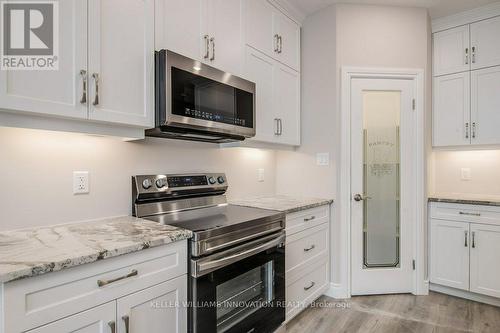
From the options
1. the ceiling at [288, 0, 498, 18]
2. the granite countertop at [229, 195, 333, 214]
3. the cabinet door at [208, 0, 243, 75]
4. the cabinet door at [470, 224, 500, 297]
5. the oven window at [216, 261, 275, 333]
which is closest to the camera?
the oven window at [216, 261, 275, 333]

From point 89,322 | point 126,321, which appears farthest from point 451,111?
point 89,322

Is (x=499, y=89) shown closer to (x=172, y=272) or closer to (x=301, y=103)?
(x=301, y=103)

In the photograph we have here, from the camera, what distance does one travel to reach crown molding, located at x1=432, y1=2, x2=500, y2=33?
8.52ft

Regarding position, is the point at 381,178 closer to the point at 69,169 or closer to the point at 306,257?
the point at 306,257

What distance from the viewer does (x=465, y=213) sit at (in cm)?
255

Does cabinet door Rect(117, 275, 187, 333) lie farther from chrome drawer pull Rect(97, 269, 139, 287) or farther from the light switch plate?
the light switch plate

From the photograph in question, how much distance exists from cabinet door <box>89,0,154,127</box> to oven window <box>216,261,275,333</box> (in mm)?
1007

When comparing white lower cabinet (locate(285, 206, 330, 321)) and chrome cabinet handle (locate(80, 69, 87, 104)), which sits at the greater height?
chrome cabinet handle (locate(80, 69, 87, 104))

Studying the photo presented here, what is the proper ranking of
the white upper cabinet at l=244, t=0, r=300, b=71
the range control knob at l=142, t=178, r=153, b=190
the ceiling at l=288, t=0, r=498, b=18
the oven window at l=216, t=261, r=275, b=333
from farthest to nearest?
the ceiling at l=288, t=0, r=498, b=18 < the white upper cabinet at l=244, t=0, r=300, b=71 < the range control knob at l=142, t=178, r=153, b=190 < the oven window at l=216, t=261, r=275, b=333

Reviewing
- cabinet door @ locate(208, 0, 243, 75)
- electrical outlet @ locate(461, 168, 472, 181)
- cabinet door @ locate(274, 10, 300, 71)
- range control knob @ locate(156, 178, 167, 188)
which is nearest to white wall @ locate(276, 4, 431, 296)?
cabinet door @ locate(274, 10, 300, 71)

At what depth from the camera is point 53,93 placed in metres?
1.17

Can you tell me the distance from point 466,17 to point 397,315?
284cm

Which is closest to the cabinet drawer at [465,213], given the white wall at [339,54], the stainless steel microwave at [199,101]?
the white wall at [339,54]

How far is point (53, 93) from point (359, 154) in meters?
2.33
